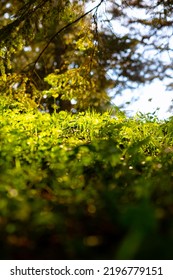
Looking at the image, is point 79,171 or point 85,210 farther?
point 79,171

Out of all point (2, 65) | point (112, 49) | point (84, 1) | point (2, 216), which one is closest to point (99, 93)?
point (112, 49)

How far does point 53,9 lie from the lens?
7594 mm

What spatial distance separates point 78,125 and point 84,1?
2993 mm

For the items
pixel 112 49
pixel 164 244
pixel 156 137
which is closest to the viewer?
pixel 164 244

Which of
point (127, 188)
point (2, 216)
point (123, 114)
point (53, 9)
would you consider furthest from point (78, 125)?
point (2, 216)

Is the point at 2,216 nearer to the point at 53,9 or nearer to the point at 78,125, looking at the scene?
the point at 78,125

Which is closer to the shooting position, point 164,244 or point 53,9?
point 164,244
